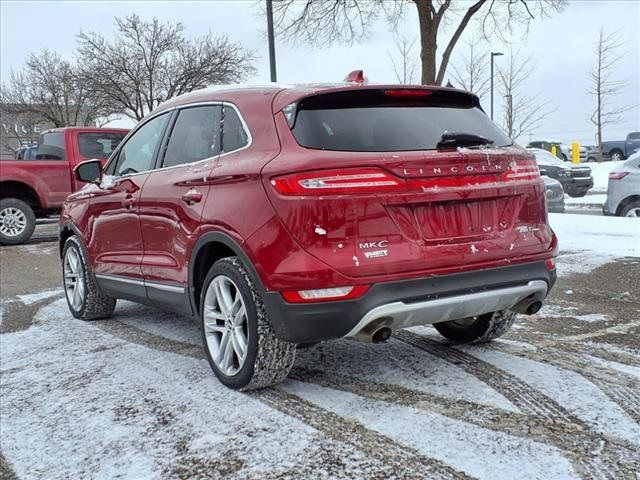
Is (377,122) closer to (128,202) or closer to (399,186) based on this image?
(399,186)

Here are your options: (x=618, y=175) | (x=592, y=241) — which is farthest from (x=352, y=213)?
(x=618, y=175)

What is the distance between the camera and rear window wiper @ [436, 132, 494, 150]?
3.19 m

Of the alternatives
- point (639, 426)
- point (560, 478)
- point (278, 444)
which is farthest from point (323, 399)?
point (639, 426)

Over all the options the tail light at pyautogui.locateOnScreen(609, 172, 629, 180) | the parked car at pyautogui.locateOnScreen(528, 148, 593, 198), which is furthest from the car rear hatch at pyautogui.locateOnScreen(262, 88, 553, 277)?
the parked car at pyautogui.locateOnScreen(528, 148, 593, 198)

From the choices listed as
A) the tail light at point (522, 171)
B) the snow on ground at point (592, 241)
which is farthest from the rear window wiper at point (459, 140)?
the snow on ground at point (592, 241)

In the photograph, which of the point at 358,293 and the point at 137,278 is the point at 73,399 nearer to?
the point at 137,278

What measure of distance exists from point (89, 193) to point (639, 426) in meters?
4.31

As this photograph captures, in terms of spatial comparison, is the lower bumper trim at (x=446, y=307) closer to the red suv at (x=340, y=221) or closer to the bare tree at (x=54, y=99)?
the red suv at (x=340, y=221)

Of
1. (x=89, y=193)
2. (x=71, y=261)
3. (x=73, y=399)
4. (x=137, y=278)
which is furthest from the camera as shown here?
(x=71, y=261)

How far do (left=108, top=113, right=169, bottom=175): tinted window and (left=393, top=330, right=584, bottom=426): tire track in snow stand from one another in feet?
7.20

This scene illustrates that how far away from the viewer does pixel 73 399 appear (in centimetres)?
343

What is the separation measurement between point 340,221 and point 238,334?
96 cm

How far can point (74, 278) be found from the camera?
5.54 metres

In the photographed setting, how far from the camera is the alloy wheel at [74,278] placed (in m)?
5.36
